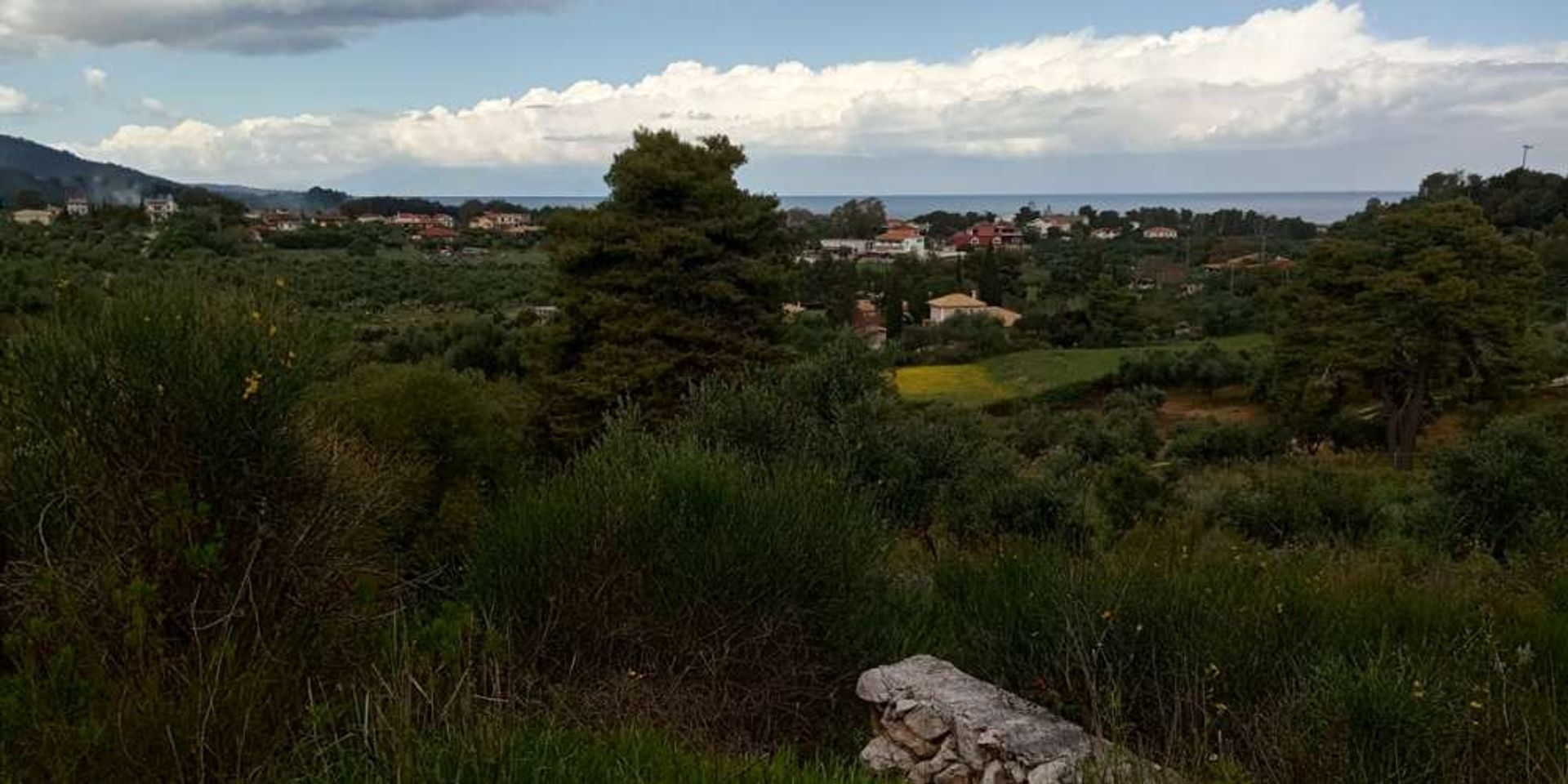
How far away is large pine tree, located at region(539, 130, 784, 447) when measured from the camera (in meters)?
22.3

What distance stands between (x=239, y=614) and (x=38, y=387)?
122 centimetres

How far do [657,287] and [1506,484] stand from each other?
15954mm

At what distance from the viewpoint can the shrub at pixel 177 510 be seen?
12.1 ft

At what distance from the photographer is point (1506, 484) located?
46.8 ft

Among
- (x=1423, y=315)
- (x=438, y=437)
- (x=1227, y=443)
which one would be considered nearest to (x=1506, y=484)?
(x=438, y=437)

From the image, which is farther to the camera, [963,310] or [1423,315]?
[963,310]

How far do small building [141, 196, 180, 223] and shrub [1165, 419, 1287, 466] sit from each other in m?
59.5

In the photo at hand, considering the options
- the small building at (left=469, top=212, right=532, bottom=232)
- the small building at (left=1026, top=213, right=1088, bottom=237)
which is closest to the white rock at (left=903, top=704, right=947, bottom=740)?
the small building at (left=469, top=212, right=532, bottom=232)

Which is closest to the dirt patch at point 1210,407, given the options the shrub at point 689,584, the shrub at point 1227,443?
the shrub at point 1227,443

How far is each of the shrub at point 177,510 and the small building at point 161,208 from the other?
69.6m

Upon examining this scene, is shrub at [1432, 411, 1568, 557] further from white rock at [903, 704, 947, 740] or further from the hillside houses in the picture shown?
the hillside houses

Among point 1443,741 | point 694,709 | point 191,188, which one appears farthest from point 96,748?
point 191,188

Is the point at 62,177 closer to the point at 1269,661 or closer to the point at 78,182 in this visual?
the point at 78,182

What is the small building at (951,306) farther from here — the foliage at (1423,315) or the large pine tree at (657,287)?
the large pine tree at (657,287)
